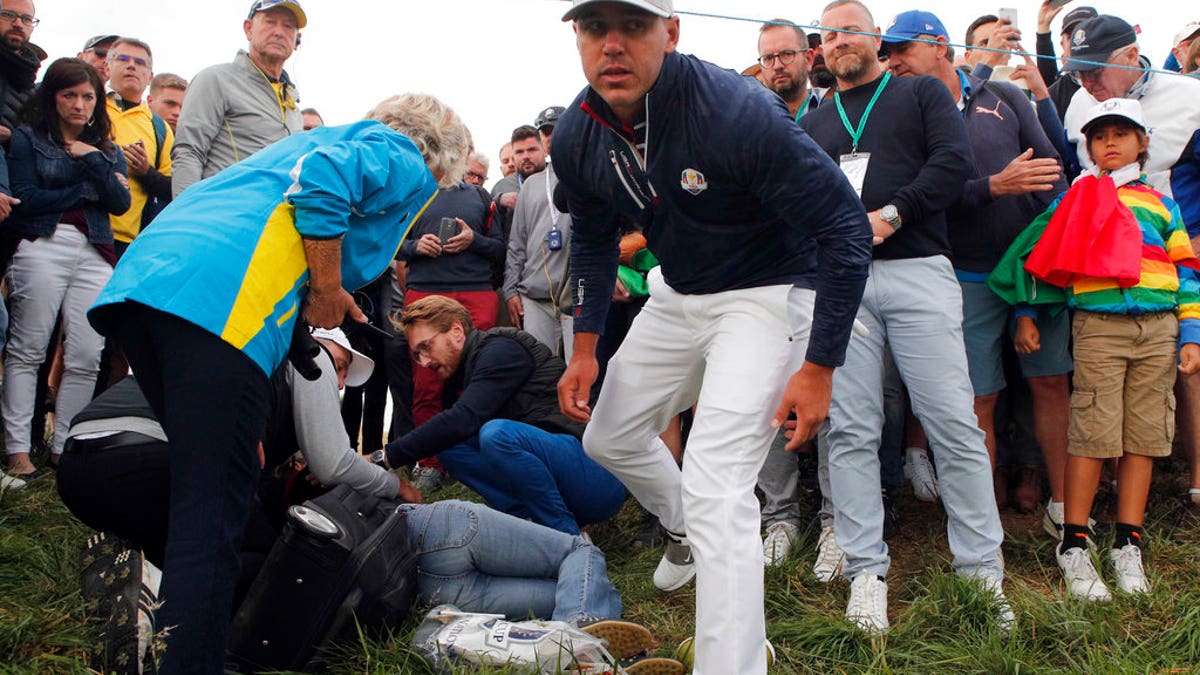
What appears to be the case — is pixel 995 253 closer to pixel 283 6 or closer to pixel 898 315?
pixel 898 315

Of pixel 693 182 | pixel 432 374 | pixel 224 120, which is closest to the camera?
pixel 693 182

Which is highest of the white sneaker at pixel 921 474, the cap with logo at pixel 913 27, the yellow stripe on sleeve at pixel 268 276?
the cap with logo at pixel 913 27

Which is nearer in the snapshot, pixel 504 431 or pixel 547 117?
pixel 504 431

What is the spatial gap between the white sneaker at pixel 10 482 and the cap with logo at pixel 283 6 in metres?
2.77

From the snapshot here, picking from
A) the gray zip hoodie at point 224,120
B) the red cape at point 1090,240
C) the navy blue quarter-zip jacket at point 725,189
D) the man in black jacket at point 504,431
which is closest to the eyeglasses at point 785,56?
the red cape at point 1090,240

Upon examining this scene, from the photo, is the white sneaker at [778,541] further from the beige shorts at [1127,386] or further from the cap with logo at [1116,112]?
the cap with logo at [1116,112]

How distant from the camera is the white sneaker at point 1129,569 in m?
3.82

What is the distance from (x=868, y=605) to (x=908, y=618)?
0.15 meters

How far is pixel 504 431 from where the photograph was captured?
437 centimetres

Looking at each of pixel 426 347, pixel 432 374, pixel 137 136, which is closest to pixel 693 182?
pixel 426 347

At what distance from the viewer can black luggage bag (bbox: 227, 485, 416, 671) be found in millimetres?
3201

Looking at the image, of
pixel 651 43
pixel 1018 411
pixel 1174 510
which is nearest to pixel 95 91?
pixel 651 43

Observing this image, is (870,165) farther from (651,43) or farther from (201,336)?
(201,336)

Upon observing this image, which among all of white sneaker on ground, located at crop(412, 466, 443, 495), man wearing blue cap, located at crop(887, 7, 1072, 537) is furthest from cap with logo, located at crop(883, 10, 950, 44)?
white sneaker on ground, located at crop(412, 466, 443, 495)
